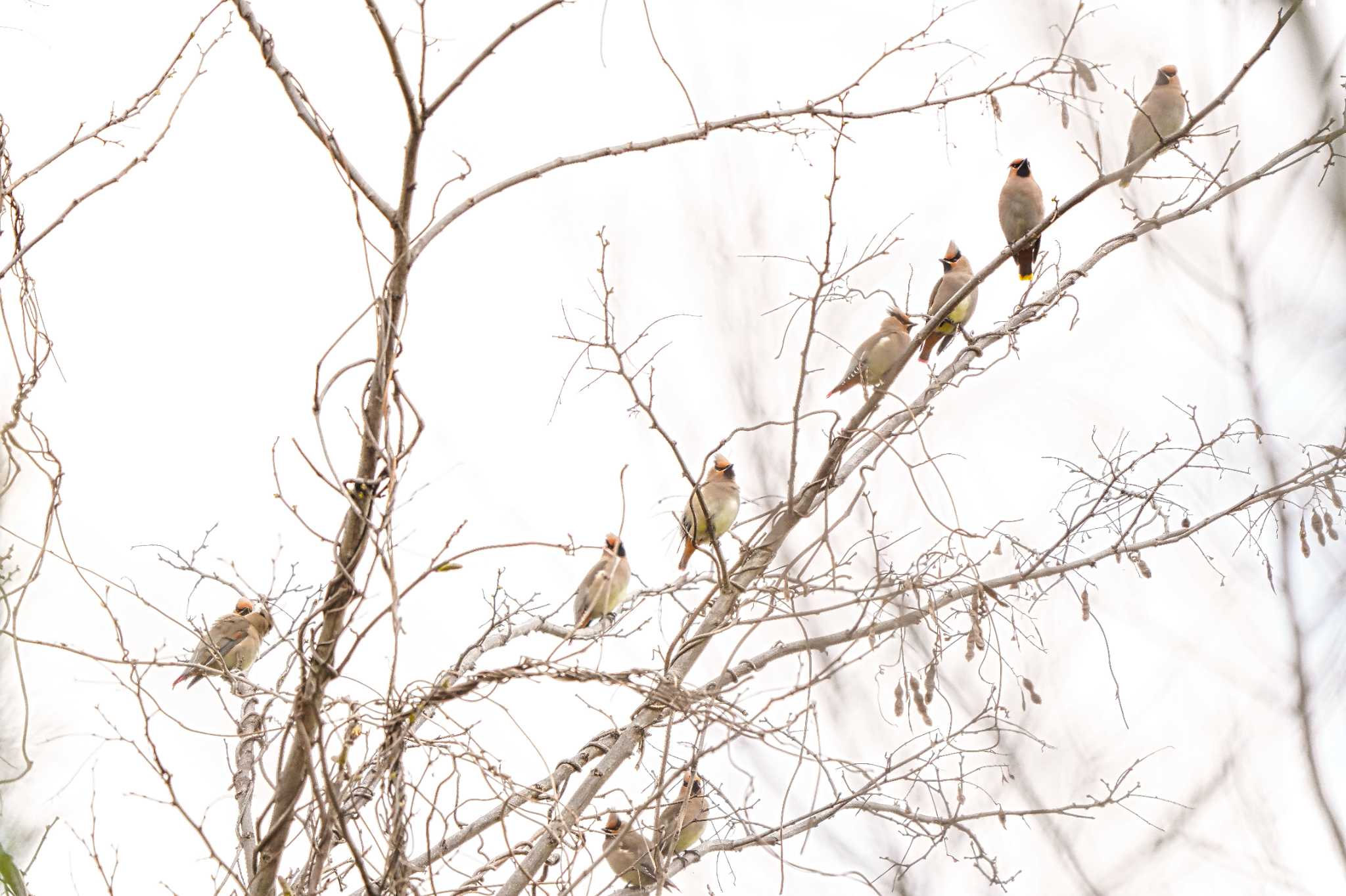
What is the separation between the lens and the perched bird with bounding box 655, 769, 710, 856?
6.56 ft

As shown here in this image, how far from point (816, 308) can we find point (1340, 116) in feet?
5.23

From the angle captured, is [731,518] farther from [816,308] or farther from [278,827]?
[278,827]

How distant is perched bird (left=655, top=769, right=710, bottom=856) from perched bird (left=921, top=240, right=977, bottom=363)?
1.59 metres

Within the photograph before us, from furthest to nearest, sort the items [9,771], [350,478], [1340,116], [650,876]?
[650,876]
[1340,116]
[9,771]
[350,478]

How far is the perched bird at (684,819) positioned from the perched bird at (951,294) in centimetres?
159

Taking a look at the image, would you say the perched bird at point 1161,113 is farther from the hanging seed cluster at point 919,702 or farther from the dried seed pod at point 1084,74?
the hanging seed cluster at point 919,702

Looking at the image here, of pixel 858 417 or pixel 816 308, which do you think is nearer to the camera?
pixel 816 308

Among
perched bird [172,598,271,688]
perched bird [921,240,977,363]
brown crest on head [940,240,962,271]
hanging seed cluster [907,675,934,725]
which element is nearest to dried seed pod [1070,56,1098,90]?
perched bird [921,240,977,363]

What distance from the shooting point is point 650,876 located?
3.19 m

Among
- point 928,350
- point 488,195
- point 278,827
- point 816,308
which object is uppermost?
point 928,350

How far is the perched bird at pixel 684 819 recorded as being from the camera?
200 cm

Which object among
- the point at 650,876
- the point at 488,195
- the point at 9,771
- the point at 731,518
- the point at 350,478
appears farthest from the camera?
the point at 731,518

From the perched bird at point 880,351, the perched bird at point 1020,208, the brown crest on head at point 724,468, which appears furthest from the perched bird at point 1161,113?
the brown crest on head at point 724,468

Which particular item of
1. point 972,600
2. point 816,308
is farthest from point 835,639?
point 816,308
